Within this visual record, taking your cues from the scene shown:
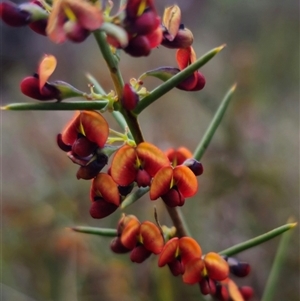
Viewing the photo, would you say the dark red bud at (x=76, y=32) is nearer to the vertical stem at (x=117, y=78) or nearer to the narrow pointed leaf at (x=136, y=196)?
the vertical stem at (x=117, y=78)

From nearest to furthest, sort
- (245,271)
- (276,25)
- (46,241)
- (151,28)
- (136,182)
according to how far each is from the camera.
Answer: (151,28) < (136,182) < (245,271) < (46,241) < (276,25)

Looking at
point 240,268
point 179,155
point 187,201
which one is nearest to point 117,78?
point 179,155

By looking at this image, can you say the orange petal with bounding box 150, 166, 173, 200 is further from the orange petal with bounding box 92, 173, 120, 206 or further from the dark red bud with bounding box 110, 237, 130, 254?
the dark red bud with bounding box 110, 237, 130, 254

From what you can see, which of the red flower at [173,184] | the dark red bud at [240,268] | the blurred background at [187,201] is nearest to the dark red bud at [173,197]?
the red flower at [173,184]

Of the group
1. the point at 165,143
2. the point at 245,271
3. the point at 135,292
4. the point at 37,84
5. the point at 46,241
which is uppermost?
the point at 37,84

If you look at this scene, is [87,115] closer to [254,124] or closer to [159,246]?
[159,246]

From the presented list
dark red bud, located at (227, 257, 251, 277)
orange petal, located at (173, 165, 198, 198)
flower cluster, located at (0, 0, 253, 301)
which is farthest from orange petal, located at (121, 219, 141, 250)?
dark red bud, located at (227, 257, 251, 277)

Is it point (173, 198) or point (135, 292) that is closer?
point (173, 198)

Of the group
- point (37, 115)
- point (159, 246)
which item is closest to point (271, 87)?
point (37, 115)


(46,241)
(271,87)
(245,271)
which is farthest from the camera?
(271,87)
